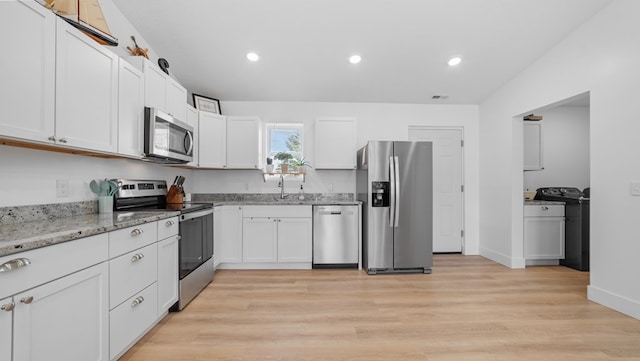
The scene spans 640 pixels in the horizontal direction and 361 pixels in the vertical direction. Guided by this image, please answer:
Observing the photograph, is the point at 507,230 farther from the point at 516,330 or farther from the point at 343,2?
the point at 343,2

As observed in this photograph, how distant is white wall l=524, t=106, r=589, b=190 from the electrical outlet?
604cm

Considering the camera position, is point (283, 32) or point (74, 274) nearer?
point (74, 274)

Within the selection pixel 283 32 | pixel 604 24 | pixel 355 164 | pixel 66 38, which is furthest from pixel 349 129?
pixel 66 38

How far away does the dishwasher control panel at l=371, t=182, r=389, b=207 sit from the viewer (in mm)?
3670

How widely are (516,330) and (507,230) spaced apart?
209 centimetres

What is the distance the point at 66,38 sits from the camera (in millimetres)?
1701

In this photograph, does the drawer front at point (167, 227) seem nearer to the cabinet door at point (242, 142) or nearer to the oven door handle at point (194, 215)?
the oven door handle at point (194, 215)

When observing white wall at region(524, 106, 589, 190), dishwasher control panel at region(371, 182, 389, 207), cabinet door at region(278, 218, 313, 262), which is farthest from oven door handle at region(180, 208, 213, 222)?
white wall at region(524, 106, 589, 190)

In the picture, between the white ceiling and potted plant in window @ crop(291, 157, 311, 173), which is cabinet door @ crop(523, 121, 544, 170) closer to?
the white ceiling

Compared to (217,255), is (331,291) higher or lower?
lower

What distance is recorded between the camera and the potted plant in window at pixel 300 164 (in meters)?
4.28

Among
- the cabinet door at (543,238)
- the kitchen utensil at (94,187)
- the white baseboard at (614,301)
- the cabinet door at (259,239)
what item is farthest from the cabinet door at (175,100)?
the cabinet door at (543,238)

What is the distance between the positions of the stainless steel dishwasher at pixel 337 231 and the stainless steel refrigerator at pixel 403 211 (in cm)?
24

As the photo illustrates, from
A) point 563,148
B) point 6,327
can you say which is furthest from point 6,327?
point 563,148
